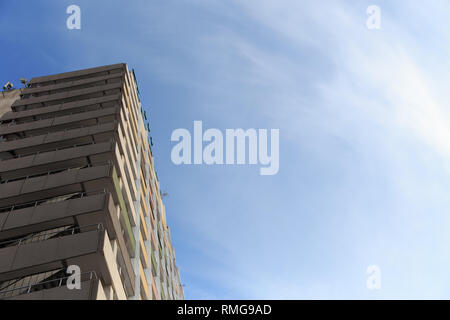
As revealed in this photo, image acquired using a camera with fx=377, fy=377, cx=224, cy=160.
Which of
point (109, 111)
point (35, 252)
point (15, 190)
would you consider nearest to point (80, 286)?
point (35, 252)

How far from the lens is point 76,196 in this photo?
18.1 m

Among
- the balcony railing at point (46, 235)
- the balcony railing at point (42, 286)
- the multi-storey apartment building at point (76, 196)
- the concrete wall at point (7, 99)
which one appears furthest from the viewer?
the concrete wall at point (7, 99)

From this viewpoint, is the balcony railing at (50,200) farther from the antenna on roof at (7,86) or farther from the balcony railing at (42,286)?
the antenna on roof at (7,86)

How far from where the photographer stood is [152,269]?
22141 millimetres

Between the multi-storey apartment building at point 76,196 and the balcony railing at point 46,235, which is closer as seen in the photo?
the multi-storey apartment building at point 76,196

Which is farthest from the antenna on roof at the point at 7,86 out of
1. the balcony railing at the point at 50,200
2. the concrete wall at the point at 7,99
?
the balcony railing at the point at 50,200

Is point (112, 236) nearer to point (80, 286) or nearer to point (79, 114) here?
point (80, 286)

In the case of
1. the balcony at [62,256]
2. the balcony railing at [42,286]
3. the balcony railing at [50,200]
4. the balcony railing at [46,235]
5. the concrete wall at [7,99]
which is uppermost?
the concrete wall at [7,99]

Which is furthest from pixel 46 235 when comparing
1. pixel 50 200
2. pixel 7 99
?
pixel 7 99

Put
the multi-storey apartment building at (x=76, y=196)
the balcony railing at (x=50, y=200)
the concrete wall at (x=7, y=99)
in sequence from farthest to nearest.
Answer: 1. the concrete wall at (x=7, y=99)
2. the balcony railing at (x=50, y=200)
3. the multi-storey apartment building at (x=76, y=196)

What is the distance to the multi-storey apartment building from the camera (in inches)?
532

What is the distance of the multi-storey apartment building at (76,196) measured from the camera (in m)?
13.5

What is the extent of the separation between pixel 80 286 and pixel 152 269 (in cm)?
1031

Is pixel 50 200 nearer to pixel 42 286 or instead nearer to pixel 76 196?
pixel 76 196
